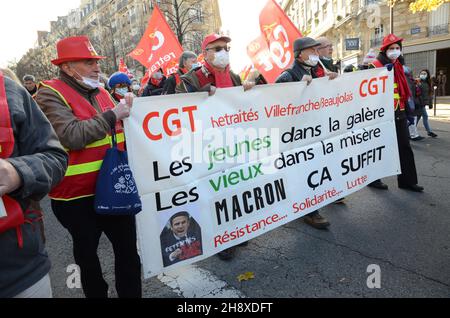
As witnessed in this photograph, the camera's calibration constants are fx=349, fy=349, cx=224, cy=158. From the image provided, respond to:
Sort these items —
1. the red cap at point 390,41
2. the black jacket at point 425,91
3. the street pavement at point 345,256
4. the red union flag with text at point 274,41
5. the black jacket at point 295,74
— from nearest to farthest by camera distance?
the street pavement at point 345,256 < the black jacket at point 295,74 < the red cap at point 390,41 < the red union flag with text at point 274,41 < the black jacket at point 425,91

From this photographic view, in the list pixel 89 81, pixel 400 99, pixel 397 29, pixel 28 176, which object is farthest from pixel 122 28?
pixel 28 176

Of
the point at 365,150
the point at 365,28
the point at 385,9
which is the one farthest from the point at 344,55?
the point at 365,150

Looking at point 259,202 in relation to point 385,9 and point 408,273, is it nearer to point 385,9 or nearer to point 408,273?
point 408,273

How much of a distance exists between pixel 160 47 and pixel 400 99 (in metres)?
5.86

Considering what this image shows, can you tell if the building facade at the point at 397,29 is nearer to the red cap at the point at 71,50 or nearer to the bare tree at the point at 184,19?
the bare tree at the point at 184,19

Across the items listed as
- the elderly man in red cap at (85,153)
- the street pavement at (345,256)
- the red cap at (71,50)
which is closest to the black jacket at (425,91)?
the street pavement at (345,256)

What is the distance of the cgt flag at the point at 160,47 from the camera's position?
8.47 meters

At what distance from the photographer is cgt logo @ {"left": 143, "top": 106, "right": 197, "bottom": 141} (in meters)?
2.61

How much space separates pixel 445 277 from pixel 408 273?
0.87 ft

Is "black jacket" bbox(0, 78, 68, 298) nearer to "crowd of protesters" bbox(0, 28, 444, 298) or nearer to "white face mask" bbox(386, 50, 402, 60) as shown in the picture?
"crowd of protesters" bbox(0, 28, 444, 298)

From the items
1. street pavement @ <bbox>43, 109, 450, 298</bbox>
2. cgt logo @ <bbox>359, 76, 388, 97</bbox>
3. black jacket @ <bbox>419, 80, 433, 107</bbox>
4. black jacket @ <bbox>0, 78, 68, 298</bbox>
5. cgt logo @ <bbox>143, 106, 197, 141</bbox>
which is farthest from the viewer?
black jacket @ <bbox>419, 80, 433, 107</bbox>

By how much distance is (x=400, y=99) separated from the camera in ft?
15.6

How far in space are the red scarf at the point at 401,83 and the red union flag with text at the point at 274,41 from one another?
1.55 m

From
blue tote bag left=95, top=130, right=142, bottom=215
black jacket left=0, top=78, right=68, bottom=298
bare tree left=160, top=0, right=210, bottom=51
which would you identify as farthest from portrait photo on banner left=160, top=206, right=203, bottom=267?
bare tree left=160, top=0, right=210, bottom=51
